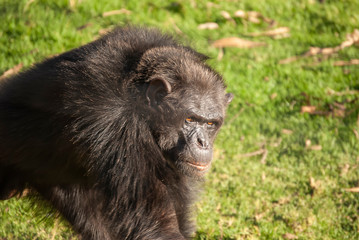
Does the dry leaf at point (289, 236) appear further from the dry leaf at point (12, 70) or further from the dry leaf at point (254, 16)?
the dry leaf at point (254, 16)

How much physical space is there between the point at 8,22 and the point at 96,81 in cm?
375

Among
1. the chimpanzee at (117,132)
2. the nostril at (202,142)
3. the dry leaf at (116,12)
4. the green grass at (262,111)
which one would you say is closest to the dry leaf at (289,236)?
the green grass at (262,111)

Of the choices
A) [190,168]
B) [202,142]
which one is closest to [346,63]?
[202,142]

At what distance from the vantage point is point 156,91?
4.20 meters

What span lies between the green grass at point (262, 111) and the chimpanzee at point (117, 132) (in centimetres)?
56

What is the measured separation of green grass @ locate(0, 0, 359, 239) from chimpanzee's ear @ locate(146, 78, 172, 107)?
1148 millimetres

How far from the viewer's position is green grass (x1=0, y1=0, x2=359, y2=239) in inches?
212

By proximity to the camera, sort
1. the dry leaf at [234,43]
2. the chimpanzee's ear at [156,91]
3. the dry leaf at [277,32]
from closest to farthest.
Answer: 1. the chimpanzee's ear at [156,91]
2. the dry leaf at [234,43]
3. the dry leaf at [277,32]

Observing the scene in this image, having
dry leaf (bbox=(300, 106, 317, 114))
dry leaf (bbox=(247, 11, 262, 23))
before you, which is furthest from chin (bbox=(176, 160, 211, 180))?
dry leaf (bbox=(247, 11, 262, 23))

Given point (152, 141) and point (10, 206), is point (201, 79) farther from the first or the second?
point (10, 206)

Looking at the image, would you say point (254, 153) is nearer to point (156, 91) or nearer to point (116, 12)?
point (156, 91)

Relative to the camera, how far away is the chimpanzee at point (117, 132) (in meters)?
4.00

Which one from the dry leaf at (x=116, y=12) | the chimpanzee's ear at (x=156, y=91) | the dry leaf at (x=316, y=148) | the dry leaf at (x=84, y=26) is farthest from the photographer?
the dry leaf at (x=116, y=12)

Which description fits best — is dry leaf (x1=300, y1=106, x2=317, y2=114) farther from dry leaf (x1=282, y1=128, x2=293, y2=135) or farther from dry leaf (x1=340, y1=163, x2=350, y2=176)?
dry leaf (x1=340, y1=163, x2=350, y2=176)
